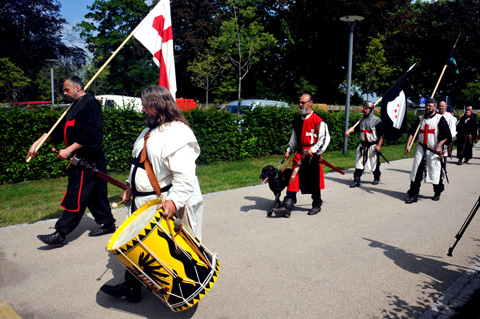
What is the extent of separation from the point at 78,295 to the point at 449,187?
27.6 ft

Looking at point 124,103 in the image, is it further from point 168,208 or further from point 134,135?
point 168,208

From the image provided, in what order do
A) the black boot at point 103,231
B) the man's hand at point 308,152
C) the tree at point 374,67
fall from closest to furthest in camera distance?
the black boot at point 103,231, the man's hand at point 308,152, the tree at point 374,67

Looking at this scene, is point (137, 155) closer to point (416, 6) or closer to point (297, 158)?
point (297, 158)

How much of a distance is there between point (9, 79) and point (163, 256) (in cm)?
2711

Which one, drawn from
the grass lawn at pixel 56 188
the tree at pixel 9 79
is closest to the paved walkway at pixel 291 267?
the grass lawn at pixel 56 188

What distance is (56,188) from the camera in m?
8.00

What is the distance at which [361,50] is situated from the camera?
33219mm

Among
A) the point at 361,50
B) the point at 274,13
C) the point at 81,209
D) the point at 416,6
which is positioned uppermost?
the point at 416,6

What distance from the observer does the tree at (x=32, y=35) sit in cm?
3136

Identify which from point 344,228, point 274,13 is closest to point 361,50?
point 274,13

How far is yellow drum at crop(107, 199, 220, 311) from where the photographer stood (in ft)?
9.01

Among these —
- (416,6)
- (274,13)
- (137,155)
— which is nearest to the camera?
(137,155)

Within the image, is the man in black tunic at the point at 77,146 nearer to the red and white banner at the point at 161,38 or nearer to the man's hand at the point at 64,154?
the man's hand at the point at 64,154

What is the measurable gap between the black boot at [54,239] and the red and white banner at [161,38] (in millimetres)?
2360
